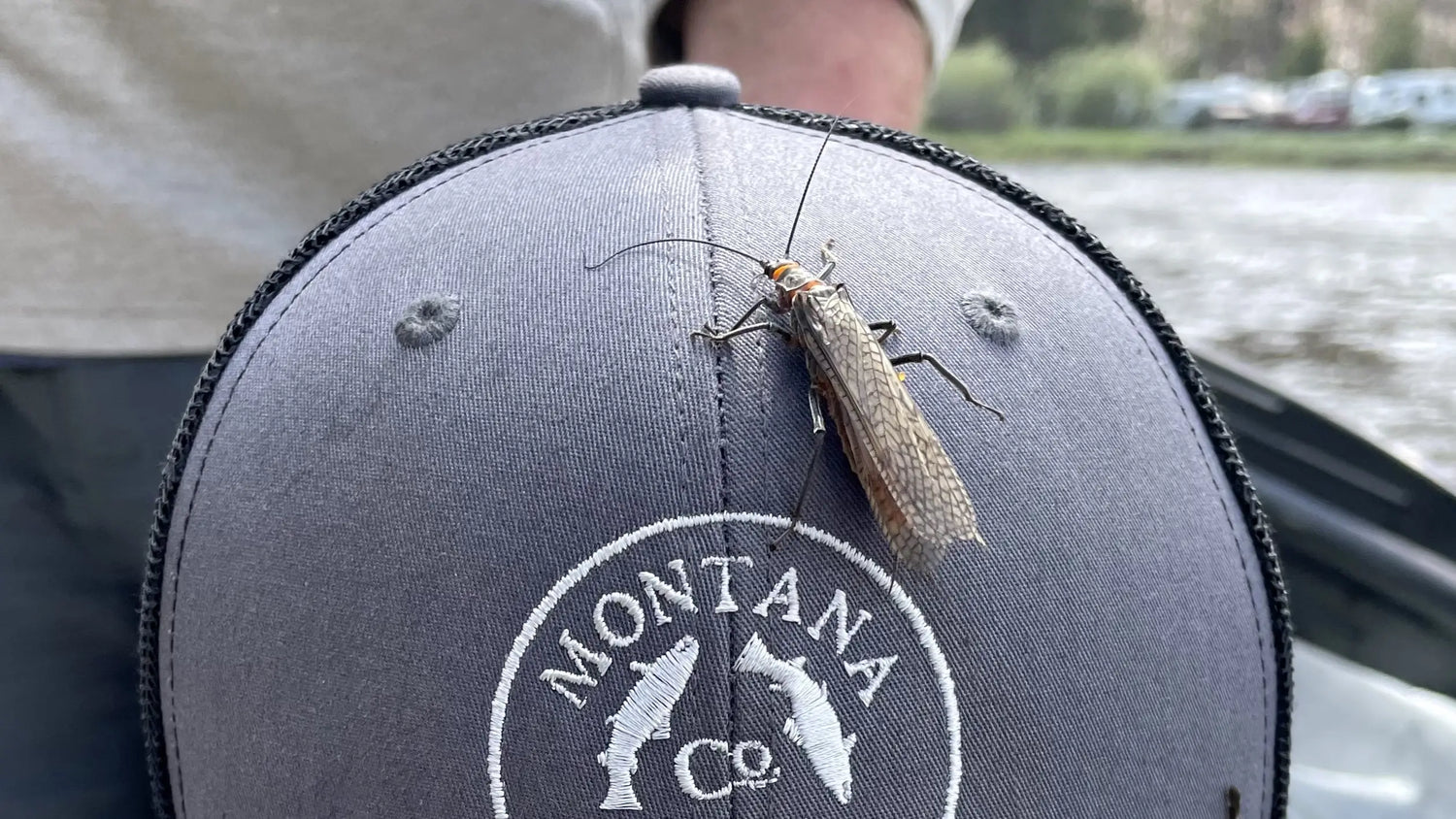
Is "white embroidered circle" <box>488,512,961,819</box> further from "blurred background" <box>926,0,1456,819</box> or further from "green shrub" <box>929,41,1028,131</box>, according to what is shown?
"green shrub" <box>929,41,1028,131</box>

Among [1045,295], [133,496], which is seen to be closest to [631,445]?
[1045,295]

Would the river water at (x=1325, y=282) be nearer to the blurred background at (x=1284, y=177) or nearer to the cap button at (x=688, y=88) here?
the blurred background at (x=1284, y=177)

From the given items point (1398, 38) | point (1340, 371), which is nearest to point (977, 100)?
point (1398, 38)

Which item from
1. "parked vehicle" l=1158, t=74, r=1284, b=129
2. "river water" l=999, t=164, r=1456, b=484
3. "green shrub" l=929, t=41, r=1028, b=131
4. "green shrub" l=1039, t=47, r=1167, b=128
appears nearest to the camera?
"river water" l=999, t=164, r=1456, b=484

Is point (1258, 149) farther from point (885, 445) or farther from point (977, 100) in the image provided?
point (977, 100)

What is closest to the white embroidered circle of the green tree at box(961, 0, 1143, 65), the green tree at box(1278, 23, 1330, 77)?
the green tree at box(1278, 23, 1330, 77)

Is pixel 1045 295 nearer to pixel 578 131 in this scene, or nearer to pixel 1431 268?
pixel 578 131

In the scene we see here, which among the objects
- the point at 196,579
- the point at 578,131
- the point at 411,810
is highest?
the point at 578,131
